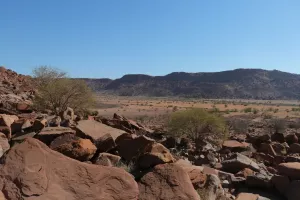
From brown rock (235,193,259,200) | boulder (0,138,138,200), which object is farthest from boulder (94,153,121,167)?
brown rock (235,193,259,200)

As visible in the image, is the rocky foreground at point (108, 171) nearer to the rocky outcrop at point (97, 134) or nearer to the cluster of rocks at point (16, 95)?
the rocky outcrop at point (97, 134)

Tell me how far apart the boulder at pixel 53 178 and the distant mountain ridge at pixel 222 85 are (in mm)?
140869

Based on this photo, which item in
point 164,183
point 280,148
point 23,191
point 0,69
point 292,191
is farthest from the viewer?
point 0,69

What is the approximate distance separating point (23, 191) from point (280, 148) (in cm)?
1709

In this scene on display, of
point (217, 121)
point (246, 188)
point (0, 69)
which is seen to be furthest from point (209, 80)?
point (246, 188)

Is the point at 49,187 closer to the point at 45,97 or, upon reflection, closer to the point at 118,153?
the point at 118,153

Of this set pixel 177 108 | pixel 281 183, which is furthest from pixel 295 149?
pixel 177 108

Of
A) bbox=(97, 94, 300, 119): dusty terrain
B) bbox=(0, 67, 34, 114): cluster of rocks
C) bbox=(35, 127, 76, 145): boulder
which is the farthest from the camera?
bbox=(97, 94, 300, 119): dusty terrain

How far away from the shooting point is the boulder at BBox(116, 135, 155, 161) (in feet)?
32.3

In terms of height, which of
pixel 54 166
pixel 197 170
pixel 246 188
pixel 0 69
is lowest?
pixel 246 188

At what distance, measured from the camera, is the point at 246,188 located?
471 inches

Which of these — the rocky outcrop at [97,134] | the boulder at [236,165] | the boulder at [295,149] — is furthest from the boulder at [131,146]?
the boulder at [295,149]

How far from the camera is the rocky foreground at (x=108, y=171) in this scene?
6.39 m

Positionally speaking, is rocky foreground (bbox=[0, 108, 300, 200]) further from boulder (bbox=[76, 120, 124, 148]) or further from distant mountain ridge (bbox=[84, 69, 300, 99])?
distant mountain ridge (bbox=[84, 69, 300, 99])
